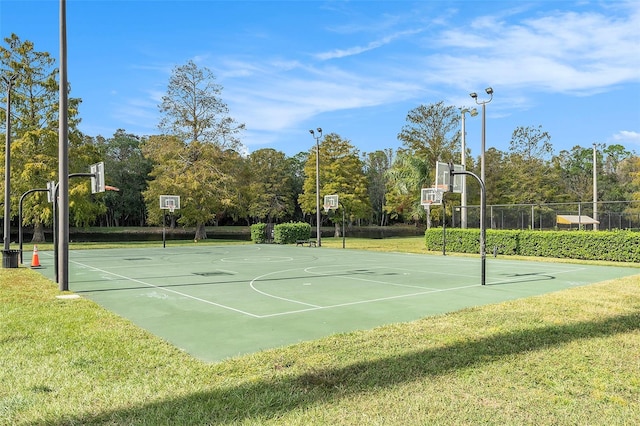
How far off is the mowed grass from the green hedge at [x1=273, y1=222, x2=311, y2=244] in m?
21.8

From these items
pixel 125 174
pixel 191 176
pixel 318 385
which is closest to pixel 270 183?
pixel 125 174

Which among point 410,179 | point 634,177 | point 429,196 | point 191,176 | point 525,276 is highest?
point 634,177

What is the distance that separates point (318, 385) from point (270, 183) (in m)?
48.0

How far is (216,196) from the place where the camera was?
33781mm

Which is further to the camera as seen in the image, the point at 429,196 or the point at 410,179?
the point at 410,179

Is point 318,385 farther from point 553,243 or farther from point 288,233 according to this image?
point 288,233

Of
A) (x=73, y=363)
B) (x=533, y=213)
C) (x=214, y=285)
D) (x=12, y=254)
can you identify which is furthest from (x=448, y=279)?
(x=533, y=213)

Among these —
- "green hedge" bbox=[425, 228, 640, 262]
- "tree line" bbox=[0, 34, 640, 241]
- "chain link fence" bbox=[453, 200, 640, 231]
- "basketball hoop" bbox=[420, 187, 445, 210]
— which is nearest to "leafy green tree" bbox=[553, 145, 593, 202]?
"tree line" bbox=[0, 34, 640, 241]

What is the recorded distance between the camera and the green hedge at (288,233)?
92.8 ft

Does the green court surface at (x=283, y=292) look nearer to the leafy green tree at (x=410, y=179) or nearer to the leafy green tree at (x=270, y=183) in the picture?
the leafy green tree at (x=410, y=179)

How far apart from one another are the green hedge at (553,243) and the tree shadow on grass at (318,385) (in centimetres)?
1238

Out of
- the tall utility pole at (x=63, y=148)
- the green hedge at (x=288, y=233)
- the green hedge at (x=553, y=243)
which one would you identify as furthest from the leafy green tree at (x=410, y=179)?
the tall utility pole at (x=63, y=148)

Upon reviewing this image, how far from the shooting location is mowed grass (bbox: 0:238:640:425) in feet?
11.1

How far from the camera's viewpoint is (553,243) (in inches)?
709
